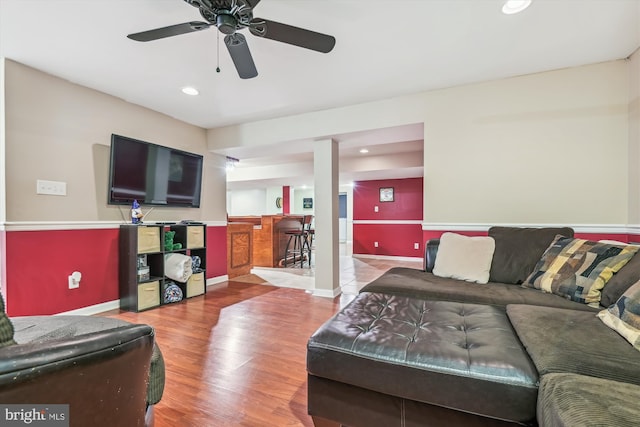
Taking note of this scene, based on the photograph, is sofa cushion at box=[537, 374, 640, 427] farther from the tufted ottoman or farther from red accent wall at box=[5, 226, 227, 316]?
red accent wall at box=[5, 226, 227, 316]

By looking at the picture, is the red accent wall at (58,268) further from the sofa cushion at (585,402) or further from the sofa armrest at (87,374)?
the sofa cushion at (585,402)

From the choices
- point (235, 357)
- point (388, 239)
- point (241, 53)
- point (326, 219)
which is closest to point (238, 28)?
point (241, 53)

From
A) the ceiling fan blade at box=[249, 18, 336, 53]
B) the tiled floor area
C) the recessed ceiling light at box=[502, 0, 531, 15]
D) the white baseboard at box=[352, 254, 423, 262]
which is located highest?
the recessed ceiling light at box=[502, 0, 531, 15]

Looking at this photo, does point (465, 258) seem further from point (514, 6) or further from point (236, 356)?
point (236, 356)

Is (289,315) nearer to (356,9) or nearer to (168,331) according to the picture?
(168,331)

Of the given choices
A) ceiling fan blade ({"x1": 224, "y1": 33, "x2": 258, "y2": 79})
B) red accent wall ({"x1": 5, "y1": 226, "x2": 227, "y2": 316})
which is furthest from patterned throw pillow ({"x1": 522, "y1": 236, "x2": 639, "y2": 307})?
red accent wall ({"x1": 5, "y1": 226, "x2": 227, "y2": 316})

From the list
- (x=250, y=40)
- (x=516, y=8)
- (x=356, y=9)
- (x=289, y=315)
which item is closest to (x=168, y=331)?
(x=289, y=315)

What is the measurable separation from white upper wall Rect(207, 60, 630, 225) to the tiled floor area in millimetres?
1785

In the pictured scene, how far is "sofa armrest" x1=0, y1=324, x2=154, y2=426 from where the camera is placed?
392 millimetres

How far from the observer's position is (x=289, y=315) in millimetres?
2938

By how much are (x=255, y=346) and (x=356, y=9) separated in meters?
2.47

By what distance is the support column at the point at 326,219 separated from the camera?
145 inches

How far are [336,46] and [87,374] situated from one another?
8.00ft

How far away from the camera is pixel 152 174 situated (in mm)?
3461
